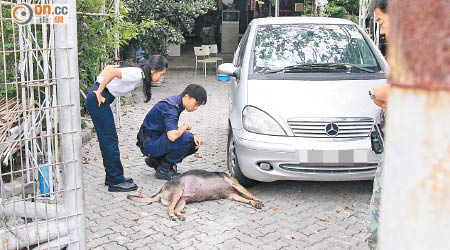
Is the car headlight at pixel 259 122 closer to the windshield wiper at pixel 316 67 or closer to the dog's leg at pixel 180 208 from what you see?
the windshield wiper at pixel 316 67

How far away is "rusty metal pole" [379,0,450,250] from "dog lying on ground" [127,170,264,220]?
4.26 metres

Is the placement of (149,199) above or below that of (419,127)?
below

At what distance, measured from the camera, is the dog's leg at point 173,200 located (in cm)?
471

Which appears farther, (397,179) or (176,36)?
(176,36)

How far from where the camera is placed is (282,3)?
59.3 feet

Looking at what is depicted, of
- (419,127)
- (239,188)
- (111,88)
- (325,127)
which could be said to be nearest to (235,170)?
(239,188)

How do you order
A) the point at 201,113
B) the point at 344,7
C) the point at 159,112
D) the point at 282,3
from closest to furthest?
the point at 159,112 → the point at 201,113 → the point at 344,7 → the point at 282,3

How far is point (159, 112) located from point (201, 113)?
3.96 metres

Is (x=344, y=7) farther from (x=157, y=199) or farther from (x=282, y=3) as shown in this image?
(x=157, y=199)

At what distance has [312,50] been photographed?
5.88 metres

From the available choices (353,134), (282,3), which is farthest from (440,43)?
(282,3)

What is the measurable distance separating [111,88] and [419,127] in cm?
472

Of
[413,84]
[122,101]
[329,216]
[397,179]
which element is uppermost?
[413,84]

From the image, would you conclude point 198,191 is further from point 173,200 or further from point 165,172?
point 165,172
